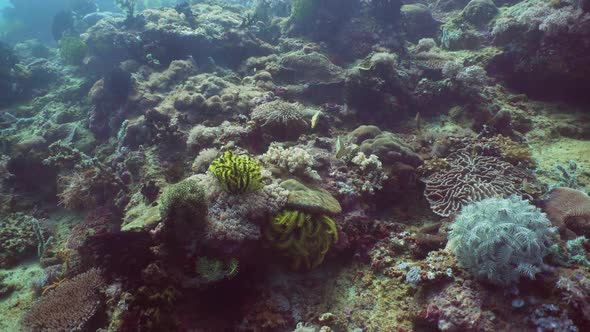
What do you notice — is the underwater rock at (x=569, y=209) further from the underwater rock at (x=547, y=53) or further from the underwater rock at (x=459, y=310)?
the underwater rock at (x=547, y=53)

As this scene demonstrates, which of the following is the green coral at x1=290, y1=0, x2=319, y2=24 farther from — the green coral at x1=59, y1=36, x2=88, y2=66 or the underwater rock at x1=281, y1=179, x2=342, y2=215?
the underwater rock at x1=281, y1=179, x2=342, y2=215

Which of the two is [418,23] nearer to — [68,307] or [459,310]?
[459,310]

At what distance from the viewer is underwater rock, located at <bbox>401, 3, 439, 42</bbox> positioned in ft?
47.2

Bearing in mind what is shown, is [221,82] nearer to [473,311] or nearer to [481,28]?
[473,311]

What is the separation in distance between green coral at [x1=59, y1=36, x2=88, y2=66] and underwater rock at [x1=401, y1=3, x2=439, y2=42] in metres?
16.6

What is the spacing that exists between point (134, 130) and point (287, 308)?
272 inches

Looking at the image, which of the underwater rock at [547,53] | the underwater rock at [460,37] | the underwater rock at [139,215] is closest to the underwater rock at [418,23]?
the underwater rock at [460,37]

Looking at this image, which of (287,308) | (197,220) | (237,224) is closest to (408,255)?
(287,308)

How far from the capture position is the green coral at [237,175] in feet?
15.5

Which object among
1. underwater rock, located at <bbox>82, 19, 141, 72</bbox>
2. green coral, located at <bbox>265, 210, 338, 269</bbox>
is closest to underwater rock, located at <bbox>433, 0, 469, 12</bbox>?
underwater rock, located at <bbox>82, 19, 141, 72</bbox>

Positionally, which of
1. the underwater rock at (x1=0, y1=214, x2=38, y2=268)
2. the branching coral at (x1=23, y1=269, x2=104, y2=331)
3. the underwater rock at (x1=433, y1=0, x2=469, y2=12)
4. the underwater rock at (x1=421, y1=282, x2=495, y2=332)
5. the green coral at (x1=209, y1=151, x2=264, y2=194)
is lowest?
the underwater rock at (x1=0, y1=214, x2=38, y2=268)

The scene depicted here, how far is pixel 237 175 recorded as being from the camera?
4723 mm

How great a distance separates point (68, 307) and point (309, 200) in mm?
3844

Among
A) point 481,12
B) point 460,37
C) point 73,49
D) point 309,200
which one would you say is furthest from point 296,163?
point 73,49
